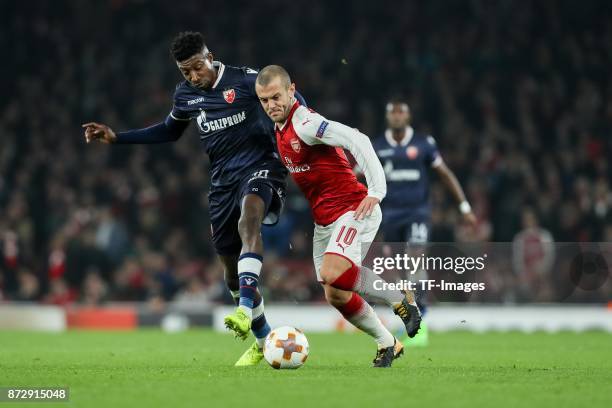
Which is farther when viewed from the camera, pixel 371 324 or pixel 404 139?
pixel 404 139

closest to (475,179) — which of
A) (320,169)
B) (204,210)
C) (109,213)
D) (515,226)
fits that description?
(515,226)

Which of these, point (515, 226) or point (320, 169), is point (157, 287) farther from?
point (320, 169)

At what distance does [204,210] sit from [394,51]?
524cm

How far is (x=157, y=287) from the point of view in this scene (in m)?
17.4

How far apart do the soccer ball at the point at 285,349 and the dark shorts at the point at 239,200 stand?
39.0 inches

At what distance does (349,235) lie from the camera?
303 inches

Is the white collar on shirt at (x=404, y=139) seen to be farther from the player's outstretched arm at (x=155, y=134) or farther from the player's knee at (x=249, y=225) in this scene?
the player's knee at (x=249, y=225)

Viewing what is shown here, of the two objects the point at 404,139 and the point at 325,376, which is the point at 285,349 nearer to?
the point at 325,376

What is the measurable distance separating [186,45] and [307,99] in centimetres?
1204

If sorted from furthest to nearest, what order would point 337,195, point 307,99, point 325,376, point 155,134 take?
point 307,99 → point 155,134 → point 337,195 → point 325,376

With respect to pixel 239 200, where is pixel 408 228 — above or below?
above

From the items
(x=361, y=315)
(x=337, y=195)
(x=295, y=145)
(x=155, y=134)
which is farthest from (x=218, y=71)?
(x=361, y=315)

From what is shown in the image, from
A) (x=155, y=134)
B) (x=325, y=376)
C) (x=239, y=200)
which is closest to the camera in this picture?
(x=325, y=376)

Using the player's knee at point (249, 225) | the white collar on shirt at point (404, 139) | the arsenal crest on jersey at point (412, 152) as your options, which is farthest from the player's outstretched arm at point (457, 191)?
the player's knee at point (249, 225)
